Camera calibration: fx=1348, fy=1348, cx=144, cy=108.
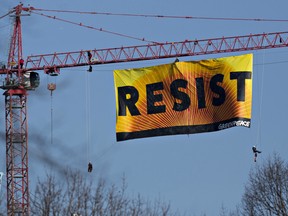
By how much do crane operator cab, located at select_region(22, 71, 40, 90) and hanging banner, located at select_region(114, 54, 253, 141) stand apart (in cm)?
6586

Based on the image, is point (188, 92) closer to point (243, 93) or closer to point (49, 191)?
point (243, 93)

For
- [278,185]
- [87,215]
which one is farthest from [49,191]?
[278,185]

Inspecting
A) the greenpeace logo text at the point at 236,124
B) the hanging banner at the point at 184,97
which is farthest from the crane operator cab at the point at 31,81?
the greenpeace logo text at the point at 236,124

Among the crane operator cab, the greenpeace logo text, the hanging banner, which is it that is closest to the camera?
the greenpeace logo text

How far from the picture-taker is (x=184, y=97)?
319ft

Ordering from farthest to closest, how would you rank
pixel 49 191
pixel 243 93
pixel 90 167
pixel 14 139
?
1. pixel 14 139
2. pixel 90 167
3. pixel 49 191
4. pixel 243 93

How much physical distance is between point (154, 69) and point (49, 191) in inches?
496

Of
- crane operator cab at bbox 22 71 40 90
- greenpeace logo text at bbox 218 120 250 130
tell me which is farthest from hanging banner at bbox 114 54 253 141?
crane operator cab at bbox 22 71 40 90

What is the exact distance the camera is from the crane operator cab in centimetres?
16500

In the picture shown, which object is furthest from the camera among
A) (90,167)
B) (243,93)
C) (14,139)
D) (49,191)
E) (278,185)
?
(14,139)

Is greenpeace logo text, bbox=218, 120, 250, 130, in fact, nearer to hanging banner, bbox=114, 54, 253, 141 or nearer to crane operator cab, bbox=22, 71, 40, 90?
hanging banner, bbox=114, 54, 253, 141

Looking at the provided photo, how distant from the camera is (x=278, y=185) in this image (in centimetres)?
14250

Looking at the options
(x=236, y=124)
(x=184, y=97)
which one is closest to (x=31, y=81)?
(x=184, y=97)

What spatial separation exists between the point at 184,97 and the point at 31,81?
7000 centimetres
